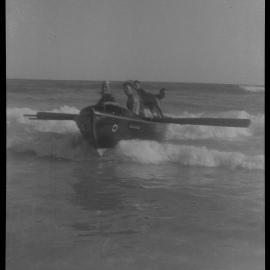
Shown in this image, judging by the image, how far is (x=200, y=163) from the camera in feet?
6.82

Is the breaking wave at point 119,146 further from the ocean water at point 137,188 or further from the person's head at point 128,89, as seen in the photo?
the person's head at point 128,89

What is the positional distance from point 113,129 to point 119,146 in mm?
103

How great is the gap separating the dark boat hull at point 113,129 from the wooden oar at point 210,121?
0.04 meters

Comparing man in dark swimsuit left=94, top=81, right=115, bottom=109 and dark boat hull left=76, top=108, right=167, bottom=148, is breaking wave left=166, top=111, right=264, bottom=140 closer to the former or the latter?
dark boat hull left=76, top=108, right=167, bottom=148

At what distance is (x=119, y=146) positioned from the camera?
216 centimetres

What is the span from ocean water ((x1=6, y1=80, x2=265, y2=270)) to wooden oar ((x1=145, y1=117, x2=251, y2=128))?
3cm

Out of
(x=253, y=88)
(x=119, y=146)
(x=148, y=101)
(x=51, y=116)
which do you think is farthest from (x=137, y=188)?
(x=253, y=88)

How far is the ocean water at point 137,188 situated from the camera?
192 centimetres

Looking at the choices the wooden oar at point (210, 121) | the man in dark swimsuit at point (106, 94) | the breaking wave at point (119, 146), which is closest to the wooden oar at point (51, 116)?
the breaking wave at point (119, 146)

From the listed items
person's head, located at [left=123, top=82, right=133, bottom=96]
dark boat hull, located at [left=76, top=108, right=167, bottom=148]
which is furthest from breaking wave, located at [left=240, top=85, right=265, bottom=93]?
person's head, located at [left=123, top=82, right=133, bottom=96]

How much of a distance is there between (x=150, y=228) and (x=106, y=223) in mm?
225

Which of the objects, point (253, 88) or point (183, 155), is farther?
point (183, 155)

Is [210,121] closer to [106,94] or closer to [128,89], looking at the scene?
[128,89]

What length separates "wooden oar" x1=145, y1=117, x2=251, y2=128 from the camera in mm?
1992
